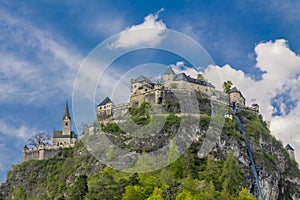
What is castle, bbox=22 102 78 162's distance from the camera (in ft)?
299

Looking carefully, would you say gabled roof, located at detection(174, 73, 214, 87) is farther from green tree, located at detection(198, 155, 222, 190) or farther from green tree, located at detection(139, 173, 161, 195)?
green tree, located at detection(139, 173, 161, 195)

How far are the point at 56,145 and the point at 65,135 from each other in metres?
3.25

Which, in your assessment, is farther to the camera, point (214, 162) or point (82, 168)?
point (82, 168)

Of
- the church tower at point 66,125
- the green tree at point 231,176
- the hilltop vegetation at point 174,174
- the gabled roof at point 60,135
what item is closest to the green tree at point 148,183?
the hilltop vegetation at point 174,174

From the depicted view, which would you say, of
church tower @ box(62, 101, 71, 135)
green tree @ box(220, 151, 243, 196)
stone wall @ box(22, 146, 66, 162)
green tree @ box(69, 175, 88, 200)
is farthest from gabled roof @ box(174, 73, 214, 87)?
green tree @ box(69, 175, 88, 200)

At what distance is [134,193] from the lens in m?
48.9

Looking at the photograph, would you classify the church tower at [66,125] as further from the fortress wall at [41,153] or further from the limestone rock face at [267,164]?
the limestone rock face at [267,164]

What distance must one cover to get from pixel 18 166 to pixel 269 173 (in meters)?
48.4

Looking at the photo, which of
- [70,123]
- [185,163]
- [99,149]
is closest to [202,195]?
[185,163]

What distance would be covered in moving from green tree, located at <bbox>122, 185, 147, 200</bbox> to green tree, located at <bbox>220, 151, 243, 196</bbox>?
16.0 m

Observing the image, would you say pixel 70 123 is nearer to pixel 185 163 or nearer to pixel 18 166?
pixel 18 166

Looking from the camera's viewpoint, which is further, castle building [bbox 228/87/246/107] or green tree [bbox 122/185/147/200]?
castle building [bbox 228/87/246/107]

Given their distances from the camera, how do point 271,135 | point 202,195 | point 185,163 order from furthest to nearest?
1. point 271,135
2. point 185,163
3. point 202,195

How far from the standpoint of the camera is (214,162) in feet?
236
